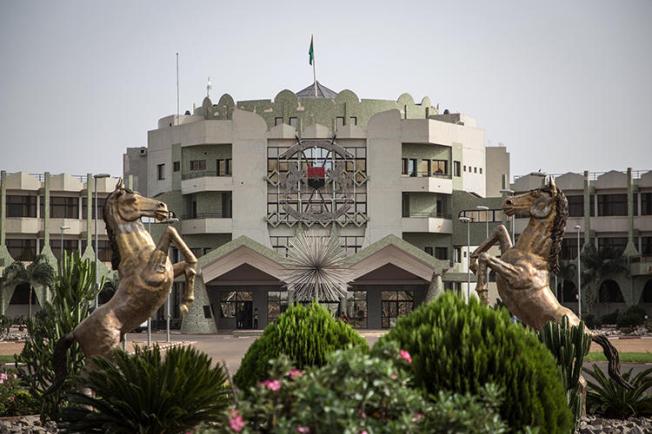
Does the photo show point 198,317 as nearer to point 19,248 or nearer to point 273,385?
point 19,248

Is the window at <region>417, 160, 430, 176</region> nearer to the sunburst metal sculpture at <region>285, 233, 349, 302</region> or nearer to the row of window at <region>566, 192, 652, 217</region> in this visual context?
the row of window at <region>566, 192, 652, 217</region>

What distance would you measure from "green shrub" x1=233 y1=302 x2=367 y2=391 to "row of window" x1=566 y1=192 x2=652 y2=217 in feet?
259

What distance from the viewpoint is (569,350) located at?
62.1 ft

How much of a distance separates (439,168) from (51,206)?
94.4 feet

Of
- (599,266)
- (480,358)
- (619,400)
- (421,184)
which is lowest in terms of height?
(619,400)

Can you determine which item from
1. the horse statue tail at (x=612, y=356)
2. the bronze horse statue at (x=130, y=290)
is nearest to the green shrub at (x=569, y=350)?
the horse statue tail at (x=612, y=356)

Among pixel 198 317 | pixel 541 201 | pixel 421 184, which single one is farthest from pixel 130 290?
pixel 421 184

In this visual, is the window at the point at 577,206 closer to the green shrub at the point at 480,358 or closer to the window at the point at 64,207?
the window at the point at 64,207

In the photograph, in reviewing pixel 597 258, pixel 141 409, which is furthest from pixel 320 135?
pixel 141 409

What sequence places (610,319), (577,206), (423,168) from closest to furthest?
(610,319) → (423,168) → (577,206)

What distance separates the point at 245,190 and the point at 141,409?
69543 mm

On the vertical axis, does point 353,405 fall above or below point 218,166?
below

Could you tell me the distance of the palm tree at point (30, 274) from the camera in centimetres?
8362

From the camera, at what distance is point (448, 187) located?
87.7m
